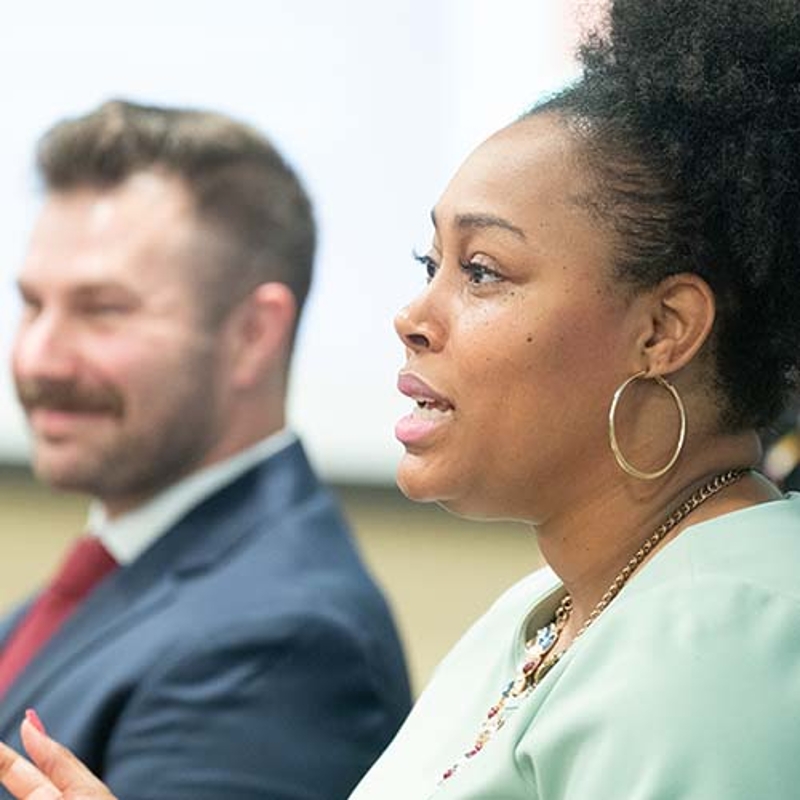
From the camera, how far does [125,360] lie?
2352 mm

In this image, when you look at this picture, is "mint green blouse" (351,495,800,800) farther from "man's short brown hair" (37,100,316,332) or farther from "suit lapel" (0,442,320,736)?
"man's short brown hair" (37,100,316,332)

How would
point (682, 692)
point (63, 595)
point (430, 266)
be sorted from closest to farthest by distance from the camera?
point (682, 692) < point (430, 266) < point (63, 595)

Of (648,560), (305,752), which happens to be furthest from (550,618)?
(305,752)

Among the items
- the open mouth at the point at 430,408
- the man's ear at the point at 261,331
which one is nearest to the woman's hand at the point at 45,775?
the open mouth at the point at 430,408

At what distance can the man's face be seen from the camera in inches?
92.4

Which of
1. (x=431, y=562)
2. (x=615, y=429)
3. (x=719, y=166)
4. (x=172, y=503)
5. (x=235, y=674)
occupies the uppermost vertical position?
(x=719, y=166)

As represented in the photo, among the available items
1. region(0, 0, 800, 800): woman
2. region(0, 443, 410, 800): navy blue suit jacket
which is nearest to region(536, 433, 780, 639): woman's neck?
region(0, 0, 800, 800): woman

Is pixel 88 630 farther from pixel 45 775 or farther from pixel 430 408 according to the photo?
pixel 430 408

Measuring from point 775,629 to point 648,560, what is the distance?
17 centimetres

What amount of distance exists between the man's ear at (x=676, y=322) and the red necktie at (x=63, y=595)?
1164 millimetres

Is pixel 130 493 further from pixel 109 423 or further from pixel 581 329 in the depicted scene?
pixel 581 329

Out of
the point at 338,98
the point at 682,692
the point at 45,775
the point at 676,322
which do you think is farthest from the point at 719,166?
the point at 338,98

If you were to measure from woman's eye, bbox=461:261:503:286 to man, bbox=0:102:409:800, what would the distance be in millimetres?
769

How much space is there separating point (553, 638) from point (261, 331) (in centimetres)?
103
